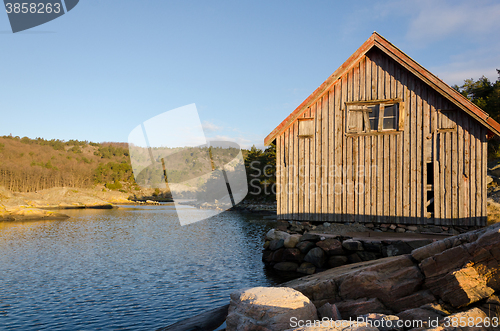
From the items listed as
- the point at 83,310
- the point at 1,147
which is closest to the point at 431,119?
the point at 83,310

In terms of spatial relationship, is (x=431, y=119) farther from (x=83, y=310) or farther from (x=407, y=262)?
(x=83, y=310)

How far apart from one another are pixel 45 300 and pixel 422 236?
13.4 meters

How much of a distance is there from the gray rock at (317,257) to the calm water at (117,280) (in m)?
1.78

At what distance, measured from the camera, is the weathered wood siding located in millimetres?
11695

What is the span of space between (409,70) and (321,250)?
769 cm

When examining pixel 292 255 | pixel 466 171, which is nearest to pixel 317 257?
pixel 292 255

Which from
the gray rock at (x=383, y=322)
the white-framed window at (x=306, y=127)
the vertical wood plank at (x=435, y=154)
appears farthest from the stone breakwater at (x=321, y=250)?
the gray rock at (x=383, y=322)

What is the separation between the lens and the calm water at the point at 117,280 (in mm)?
9016

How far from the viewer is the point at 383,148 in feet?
41.0

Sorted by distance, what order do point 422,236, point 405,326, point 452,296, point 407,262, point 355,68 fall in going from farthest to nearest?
1. point 355,68
2. point 422,236
3. point 407,262
4. point 452,296
5. point 405,326

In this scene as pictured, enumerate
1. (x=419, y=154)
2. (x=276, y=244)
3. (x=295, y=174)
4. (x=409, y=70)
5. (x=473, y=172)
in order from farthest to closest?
(x=276, y=244) < (x=295, y=174) < (x=419, y=154) < (x=409, y=70) < (x=473, y=172)

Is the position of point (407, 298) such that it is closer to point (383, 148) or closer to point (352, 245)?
point (352, 245)

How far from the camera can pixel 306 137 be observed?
13.4 metres

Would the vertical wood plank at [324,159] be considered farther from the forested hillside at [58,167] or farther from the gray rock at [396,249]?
the forested hillside at [58,167]
